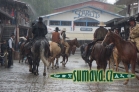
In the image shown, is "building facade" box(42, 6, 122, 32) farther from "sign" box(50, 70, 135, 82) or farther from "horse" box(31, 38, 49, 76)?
"sign" box(50, 70, 135, 82)

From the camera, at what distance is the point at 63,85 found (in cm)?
1241

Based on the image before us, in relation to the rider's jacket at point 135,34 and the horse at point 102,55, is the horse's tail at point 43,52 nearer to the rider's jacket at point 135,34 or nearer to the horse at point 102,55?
the horse at point 102,55

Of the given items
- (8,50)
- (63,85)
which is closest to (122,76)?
(63,85)

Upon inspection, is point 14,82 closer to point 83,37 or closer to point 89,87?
point 89,87

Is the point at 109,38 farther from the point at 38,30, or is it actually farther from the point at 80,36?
the point at 80,36

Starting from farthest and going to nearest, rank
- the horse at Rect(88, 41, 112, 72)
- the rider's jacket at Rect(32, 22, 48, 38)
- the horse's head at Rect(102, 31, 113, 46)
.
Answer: the rider's jacket at Rect(32, 22, 48, 38) < the horse at Rect(88, 41, 112, 72) < the horse's head at Rect(102, 31, 113, 46)

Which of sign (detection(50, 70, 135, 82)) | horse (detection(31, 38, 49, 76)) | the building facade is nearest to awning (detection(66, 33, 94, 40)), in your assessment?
the building facade

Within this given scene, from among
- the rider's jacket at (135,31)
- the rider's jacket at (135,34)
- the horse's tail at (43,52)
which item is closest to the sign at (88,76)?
the rider's jacket at (135,34)

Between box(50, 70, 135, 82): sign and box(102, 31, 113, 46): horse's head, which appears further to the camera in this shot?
box(102, 31, 113, 46): horse's head

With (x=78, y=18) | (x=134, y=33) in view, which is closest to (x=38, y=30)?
(x=134, y=33)

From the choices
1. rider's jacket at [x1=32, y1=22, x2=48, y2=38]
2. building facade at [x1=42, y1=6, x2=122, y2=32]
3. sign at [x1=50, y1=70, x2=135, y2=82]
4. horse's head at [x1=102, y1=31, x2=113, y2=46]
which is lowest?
sign at [x1=50, y1=70, x2=135, y2=82]

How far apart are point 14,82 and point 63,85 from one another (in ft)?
6.57

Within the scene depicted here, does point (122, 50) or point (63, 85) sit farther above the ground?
point (122, 50)

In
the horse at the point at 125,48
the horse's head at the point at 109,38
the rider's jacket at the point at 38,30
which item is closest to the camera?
the horse at the point at 125,48
